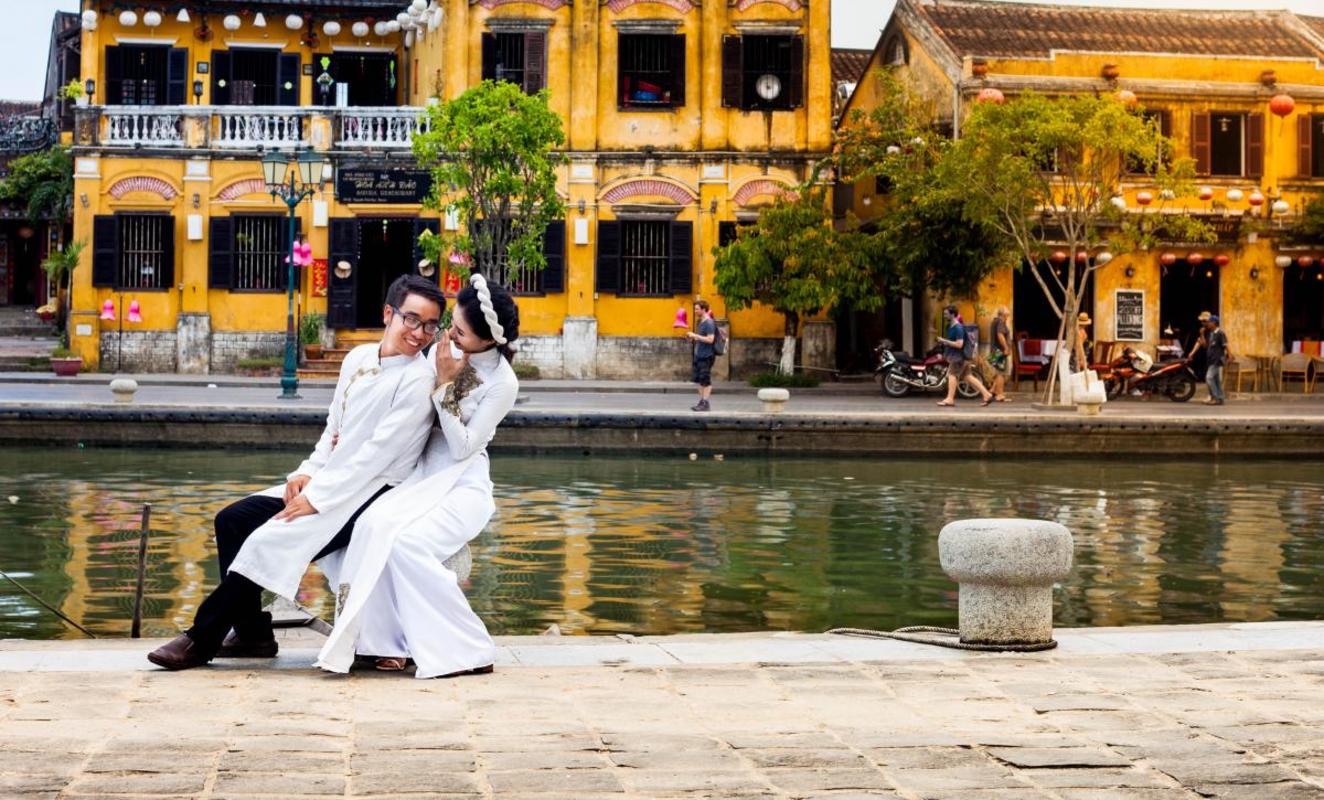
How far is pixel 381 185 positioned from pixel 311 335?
2.89 m

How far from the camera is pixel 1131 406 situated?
2783 cm

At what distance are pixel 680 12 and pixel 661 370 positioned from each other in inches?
247

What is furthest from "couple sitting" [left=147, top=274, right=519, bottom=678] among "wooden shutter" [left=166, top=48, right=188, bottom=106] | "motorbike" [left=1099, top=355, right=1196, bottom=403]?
"wooden shutter" [left=166, top=48, right=188, bottom=106]

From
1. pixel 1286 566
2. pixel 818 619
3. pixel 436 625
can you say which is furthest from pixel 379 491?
pixel 1286 566

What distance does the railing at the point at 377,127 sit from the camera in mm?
32875

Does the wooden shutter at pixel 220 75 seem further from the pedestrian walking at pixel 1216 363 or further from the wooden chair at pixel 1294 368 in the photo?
the wooden chair at pixel 1294 368

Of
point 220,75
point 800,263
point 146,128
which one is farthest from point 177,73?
point 800,263

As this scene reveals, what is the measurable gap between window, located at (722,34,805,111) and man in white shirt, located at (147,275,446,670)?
85.3 feet

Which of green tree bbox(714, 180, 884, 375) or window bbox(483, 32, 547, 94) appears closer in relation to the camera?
green tree bbox(714, 180, 884, 375)

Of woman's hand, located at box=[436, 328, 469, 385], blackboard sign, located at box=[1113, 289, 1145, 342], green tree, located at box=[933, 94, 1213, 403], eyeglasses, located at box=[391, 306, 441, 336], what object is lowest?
woman's hand, located at box=[436, 328, 469, 385]

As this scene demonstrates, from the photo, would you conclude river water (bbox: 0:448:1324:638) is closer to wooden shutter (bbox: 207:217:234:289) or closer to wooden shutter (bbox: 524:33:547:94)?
wooden shutter (bbox: 207:217:234:289)

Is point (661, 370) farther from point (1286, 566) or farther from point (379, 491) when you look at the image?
point (379, 491)

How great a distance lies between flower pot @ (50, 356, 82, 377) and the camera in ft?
102

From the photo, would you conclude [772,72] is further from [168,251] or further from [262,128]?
[168,251]
